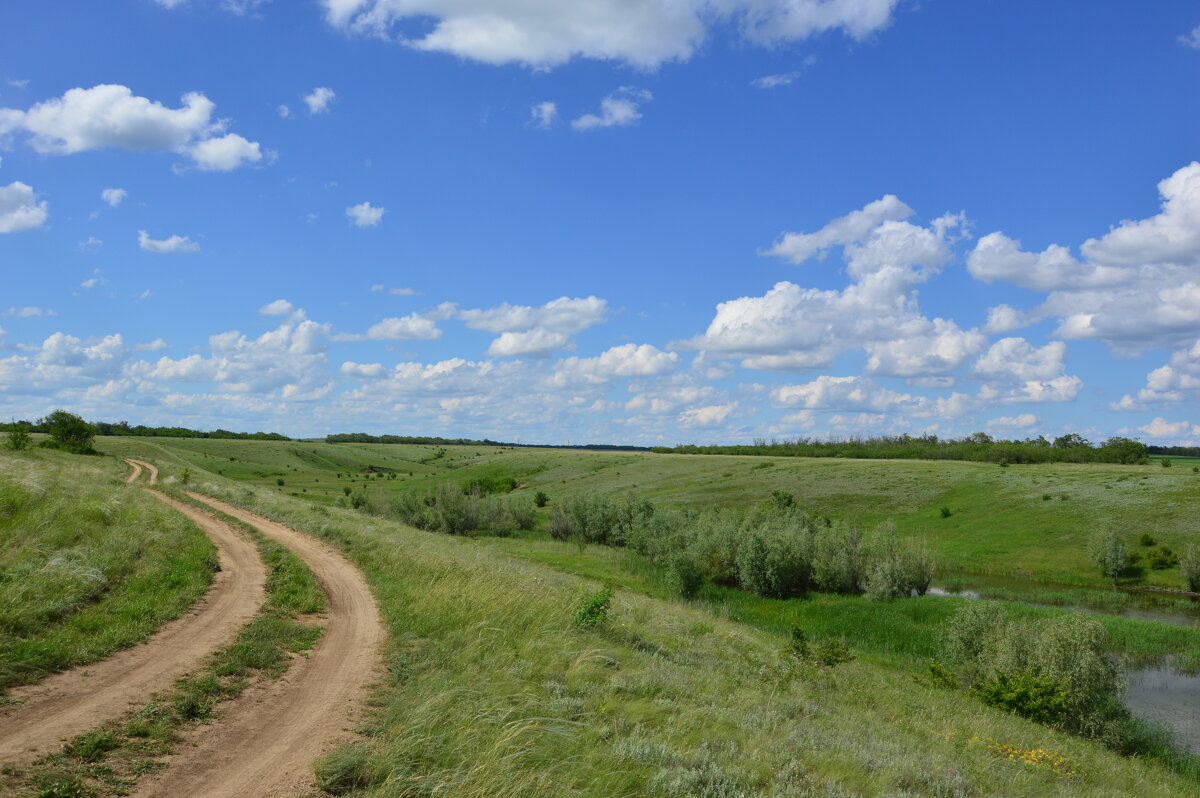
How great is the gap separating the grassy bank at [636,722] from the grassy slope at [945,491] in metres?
42.5

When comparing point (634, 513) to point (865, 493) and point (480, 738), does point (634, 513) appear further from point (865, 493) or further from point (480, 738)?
point (480, 738)

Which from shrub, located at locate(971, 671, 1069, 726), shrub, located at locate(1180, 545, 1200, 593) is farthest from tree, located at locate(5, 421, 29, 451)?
shrub, located at locate(1180, 545, 1200, 593)

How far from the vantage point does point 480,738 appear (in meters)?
7.95

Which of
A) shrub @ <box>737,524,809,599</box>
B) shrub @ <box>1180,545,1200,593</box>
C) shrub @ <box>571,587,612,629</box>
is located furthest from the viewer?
shrub @ <box>1180,545,1200,593</box>

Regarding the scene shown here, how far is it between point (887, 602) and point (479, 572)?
28.2 metres

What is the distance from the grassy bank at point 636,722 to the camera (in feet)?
24.9

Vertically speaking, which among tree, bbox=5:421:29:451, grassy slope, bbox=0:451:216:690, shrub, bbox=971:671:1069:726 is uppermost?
tree, bbox=5:421:29:451

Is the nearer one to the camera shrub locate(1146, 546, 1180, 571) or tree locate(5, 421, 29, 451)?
shrub locate(1146, 546, 1180, 571)

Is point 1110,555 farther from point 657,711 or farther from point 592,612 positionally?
point 657,711

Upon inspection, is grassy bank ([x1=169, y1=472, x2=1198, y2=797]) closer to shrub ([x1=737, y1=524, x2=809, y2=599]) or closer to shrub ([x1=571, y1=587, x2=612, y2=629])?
shrub ([x1=571, y1=587, x2=612, y2=629])

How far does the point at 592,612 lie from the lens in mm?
17109

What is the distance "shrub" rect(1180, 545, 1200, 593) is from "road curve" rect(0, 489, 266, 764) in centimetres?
5587

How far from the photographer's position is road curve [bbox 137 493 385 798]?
23.4 ft

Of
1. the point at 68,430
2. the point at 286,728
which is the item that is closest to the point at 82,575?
the point at 286,728
